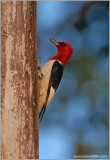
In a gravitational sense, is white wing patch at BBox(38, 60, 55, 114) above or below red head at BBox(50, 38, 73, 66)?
below

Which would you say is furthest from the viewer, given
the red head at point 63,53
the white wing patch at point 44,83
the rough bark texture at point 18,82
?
the red head at point 63,53

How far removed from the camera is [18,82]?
2.22m

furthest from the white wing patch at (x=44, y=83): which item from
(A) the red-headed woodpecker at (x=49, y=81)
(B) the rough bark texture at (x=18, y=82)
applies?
(B) the rough bark texture at (x=18, y=82)

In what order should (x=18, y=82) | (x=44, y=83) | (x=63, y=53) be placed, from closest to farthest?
(x=18, y=82)
(x=44, y=83)
(x=63, y=53)

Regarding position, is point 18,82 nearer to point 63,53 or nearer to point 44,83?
point 44,83

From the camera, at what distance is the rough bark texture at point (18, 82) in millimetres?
2111

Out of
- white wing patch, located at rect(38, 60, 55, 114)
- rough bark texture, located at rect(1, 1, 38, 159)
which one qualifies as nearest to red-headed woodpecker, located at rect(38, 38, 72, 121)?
white wing patch, located at rect(38, 60, 55, 114)

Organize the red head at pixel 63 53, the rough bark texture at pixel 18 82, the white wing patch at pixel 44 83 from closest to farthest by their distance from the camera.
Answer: the rough bark texture at pixel 18 82
the white wing patch at pixel 44 83
the red head at pixel 63 53

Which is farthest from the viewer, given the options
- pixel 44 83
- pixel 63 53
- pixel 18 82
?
pixel 63 53

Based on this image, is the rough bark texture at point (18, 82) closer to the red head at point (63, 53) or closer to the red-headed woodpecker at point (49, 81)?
the red-headed woodpecker at point (49, 81)

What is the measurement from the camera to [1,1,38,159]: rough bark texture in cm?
211

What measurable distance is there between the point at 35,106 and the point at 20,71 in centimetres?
31

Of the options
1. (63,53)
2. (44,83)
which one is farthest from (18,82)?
(63,53)

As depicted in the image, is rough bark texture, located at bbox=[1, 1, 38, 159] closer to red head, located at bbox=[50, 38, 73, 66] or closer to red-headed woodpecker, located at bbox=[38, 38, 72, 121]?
red-headed woodpecker, located at bbox=[38, 38, 72, 121]
